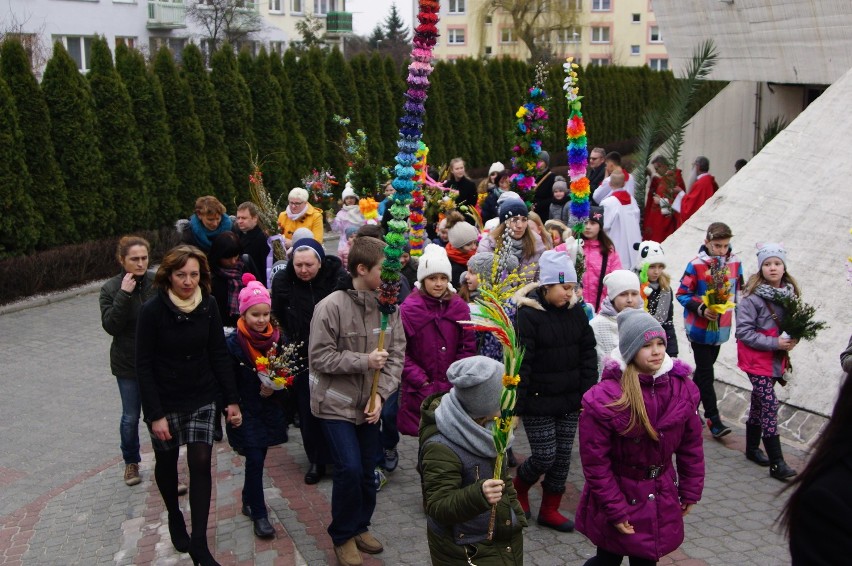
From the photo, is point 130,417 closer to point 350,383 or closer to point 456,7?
point 350,383

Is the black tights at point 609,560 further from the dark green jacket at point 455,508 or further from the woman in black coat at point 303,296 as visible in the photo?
the woman in black coat at point 303,296

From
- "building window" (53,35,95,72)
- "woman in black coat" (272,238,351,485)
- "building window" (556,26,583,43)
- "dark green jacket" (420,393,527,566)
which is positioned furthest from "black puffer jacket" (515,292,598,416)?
"building window" (556,26,583,43)

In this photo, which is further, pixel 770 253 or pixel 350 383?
pixel 770 253

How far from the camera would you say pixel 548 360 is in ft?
20.0

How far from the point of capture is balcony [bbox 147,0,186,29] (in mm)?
46281

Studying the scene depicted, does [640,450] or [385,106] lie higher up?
[385,106]

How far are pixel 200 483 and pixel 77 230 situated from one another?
1110cm

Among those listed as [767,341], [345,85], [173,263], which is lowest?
[767,341]

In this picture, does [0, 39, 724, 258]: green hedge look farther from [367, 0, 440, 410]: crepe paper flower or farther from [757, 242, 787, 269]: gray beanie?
[367, 0, 440, 410]: crepe paper flower

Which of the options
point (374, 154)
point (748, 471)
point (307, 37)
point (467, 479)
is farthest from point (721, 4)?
point (307, 37)

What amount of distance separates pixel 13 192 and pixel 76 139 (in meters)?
1.57

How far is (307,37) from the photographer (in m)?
50.8

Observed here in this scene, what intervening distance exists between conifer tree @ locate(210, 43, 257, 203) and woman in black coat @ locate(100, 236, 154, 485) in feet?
39.9

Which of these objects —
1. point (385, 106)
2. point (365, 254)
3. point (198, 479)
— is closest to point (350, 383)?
point (365, 254)
